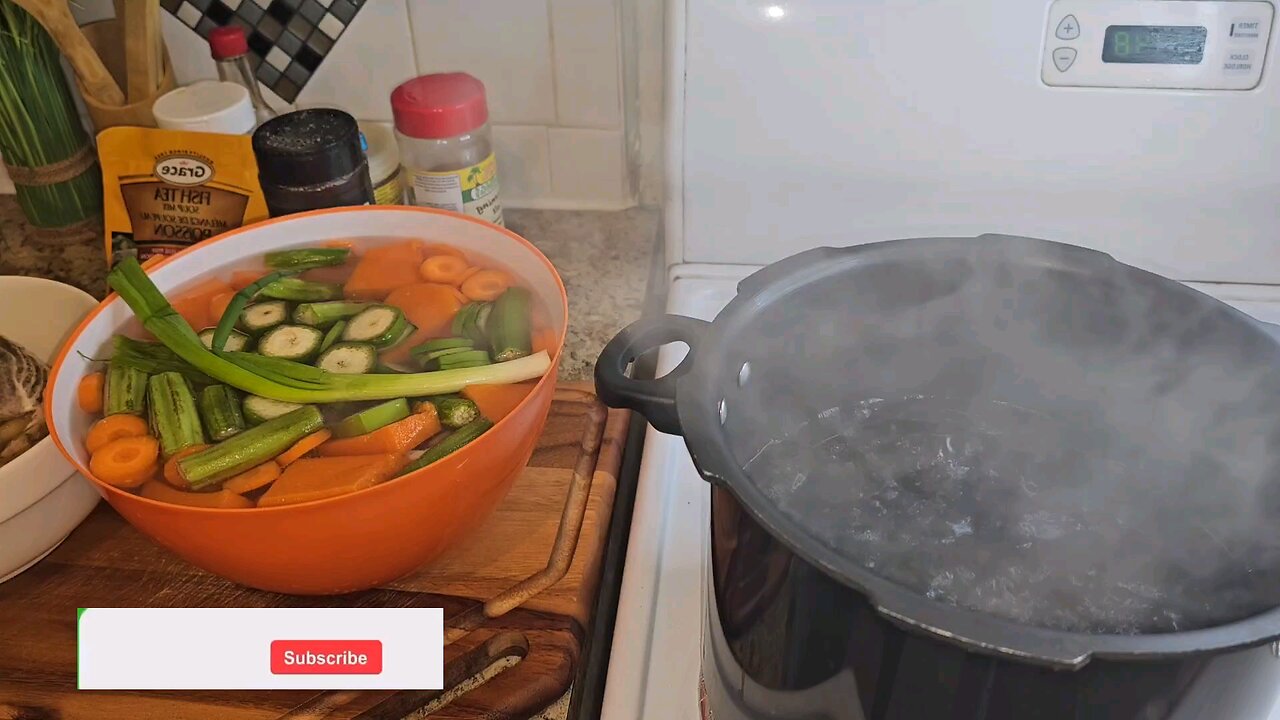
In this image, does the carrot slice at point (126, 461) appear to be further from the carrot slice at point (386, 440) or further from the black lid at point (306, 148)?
the black lid at point (306, 148)

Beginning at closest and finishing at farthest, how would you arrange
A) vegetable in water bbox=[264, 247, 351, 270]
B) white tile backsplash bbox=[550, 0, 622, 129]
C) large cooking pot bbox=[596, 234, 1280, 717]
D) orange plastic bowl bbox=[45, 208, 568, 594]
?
large cooking pot bbox=[596, 234, 1280, 717] < orange plastic bowl bbox=[45, 208, 568, 594] < vegetable in water bbox=[264, 247, 351, 270] < white tile backsplash bbox=[550, 0, 622, 129]

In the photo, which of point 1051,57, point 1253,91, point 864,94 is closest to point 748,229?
point 864,94

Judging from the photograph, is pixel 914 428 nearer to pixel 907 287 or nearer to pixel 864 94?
pixel 907 287

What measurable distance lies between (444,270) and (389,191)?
0.23 meters

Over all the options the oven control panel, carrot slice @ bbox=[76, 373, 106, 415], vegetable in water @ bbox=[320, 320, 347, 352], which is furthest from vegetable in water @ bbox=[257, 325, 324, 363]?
the oven control panel

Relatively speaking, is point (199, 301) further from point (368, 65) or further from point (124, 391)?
point (368, 65)

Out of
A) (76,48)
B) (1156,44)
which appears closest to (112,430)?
(76,48)

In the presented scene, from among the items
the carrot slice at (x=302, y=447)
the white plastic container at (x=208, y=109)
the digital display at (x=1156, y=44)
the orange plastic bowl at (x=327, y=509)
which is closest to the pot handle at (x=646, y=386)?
the orange plastic bowl at (x=327, y=509)

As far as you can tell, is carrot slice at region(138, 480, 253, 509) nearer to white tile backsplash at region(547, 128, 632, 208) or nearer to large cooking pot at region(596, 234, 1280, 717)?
large cooking pot at region(596, 234, 1280, 717)

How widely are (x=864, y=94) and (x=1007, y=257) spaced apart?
0.88 feet

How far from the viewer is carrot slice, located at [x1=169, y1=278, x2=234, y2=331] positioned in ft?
2.44

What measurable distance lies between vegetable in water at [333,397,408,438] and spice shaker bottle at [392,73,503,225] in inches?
12.6

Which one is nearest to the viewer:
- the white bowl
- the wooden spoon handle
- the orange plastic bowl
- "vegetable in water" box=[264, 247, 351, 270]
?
the orange plastic bowl

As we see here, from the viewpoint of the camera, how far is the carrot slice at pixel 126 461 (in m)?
0.60
